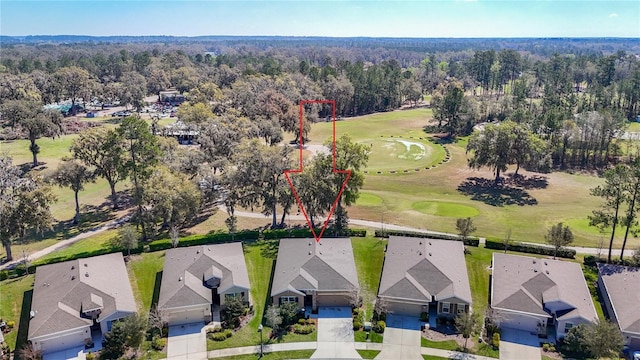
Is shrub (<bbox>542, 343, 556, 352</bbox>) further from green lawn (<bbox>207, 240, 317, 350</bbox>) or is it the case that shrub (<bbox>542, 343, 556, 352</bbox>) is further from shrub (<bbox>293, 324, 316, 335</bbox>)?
shrub (<bbox>293, 324, 316, 335</bbox>)

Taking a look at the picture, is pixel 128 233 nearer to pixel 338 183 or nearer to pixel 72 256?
pixel 72 256

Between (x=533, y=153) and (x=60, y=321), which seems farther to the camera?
(x=533, y=153)

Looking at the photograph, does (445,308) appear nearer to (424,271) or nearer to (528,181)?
(424,271)

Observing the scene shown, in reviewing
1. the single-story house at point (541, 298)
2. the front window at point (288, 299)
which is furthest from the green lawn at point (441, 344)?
the front window at point (288, 299)

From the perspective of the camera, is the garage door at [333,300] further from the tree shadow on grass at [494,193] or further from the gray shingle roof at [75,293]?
the tree shadow on grass at [494,193]

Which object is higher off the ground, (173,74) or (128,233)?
(173,74)

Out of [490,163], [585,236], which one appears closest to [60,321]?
[585,236]

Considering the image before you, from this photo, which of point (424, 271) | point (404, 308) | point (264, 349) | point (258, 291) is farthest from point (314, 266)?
point (424, 271)
